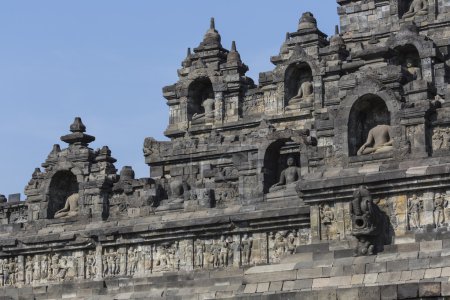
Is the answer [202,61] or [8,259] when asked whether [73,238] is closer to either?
[8,259]

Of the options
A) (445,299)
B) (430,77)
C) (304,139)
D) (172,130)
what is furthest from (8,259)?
(445,299)

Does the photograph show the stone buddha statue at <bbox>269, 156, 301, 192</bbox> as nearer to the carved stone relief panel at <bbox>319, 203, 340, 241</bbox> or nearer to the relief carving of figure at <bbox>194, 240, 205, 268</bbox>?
the relief carving of figure at <bbox>194, 240, 205, 268</bbox>

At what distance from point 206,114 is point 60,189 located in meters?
7.93

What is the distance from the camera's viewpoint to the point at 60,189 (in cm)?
5838

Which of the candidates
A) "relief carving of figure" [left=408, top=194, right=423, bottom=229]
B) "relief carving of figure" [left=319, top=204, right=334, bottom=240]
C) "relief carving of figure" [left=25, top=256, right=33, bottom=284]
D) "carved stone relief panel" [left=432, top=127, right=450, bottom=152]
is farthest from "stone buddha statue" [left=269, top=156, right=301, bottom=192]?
"relief carving of figure" [left=25, top=256, right=33, bottom=284]

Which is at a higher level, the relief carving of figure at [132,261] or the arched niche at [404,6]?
the arched niche at [404,6]

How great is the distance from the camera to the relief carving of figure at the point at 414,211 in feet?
142

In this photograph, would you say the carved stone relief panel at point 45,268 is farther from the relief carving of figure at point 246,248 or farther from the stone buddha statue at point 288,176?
the stone buddha statue at point 288,176

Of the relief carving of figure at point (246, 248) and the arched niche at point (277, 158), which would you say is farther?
the arched niche at point (277, 158)

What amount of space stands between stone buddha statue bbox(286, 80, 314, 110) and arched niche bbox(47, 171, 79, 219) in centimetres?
948

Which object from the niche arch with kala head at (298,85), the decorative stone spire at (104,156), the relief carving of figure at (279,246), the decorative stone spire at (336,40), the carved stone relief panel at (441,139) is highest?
the decorative stone spire at (336,40)

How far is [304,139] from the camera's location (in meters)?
51.4

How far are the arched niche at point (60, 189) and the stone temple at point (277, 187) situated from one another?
81 mm

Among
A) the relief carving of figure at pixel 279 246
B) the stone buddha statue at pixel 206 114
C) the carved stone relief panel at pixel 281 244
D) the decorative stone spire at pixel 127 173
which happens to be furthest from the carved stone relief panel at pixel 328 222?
→ the stone buddha statue at pixel 206 114
